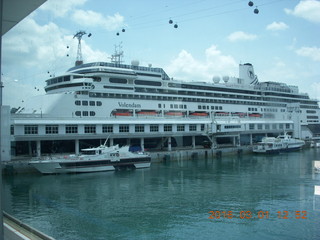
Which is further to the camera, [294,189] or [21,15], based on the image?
[294,189]

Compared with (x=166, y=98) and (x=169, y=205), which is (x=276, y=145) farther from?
(x=169, y=205)

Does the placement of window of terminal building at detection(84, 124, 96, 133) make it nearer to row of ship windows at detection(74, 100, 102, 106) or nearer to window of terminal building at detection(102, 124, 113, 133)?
window of terminal building at detection(102, 124, 113, 133)

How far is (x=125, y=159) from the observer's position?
2406 cm

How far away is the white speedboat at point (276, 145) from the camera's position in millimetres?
35031

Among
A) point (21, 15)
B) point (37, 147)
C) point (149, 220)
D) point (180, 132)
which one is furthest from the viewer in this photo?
point (180, 132)

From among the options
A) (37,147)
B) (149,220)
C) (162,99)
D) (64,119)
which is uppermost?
(162,99)

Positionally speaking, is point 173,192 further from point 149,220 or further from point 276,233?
point 276,233

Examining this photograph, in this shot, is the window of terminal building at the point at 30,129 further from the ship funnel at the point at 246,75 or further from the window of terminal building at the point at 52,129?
the ship funnel at the point at 246,75


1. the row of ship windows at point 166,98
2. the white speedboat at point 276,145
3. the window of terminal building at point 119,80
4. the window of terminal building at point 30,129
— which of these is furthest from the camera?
the white speedboat at point 276,145

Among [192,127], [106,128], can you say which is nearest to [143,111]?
[192,127]

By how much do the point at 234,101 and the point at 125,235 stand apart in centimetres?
3699

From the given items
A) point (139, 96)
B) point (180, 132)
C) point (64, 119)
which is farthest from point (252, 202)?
point (139, 96)
